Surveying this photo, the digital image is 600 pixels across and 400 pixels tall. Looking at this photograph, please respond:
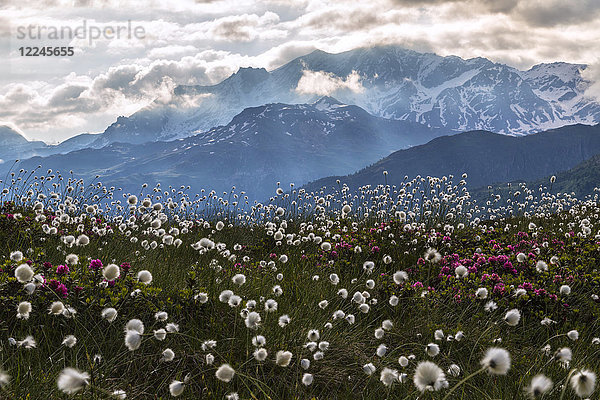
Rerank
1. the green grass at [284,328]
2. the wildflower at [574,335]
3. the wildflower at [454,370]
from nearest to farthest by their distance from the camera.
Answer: the wildflower at [454,370], the green grass at [284,328], the wildflower at [574,335]

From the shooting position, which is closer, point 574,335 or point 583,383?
point 583,383

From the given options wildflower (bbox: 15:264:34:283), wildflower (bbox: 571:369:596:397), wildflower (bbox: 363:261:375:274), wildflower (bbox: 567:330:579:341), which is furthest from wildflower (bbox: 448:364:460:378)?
wildflower (bbox: 15:264:34:283)

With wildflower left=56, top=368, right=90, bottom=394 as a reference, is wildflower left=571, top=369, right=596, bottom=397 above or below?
below

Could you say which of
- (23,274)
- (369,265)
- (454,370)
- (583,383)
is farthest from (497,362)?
(369,265)

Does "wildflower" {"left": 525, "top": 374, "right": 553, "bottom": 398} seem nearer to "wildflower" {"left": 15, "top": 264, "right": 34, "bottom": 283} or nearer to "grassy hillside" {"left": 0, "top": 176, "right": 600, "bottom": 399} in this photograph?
"grassy hillside" {"left": 0, "top": 176, "right": 600, "bottom": 399}

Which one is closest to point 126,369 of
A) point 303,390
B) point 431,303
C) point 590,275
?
point 303,390

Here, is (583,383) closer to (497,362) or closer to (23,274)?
(497,362)

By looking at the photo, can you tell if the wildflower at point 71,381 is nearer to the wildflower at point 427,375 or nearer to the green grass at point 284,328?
the green grass at point 284,328

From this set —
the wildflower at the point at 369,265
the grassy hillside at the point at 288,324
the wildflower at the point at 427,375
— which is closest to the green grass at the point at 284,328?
the grassy hillside at the point at 288,324

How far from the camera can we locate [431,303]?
19.0 ft

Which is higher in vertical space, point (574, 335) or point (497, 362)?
point (497, 362)

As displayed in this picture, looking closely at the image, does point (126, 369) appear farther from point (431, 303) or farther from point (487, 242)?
point (487, 242)

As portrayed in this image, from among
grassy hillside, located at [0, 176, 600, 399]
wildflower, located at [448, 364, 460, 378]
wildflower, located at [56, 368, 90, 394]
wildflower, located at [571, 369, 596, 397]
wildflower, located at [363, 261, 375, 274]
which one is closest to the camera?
wildflower, located at [56, 368, 90, 394]

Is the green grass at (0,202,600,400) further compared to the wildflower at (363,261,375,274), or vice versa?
the wildflower at (363,261,375,274)
